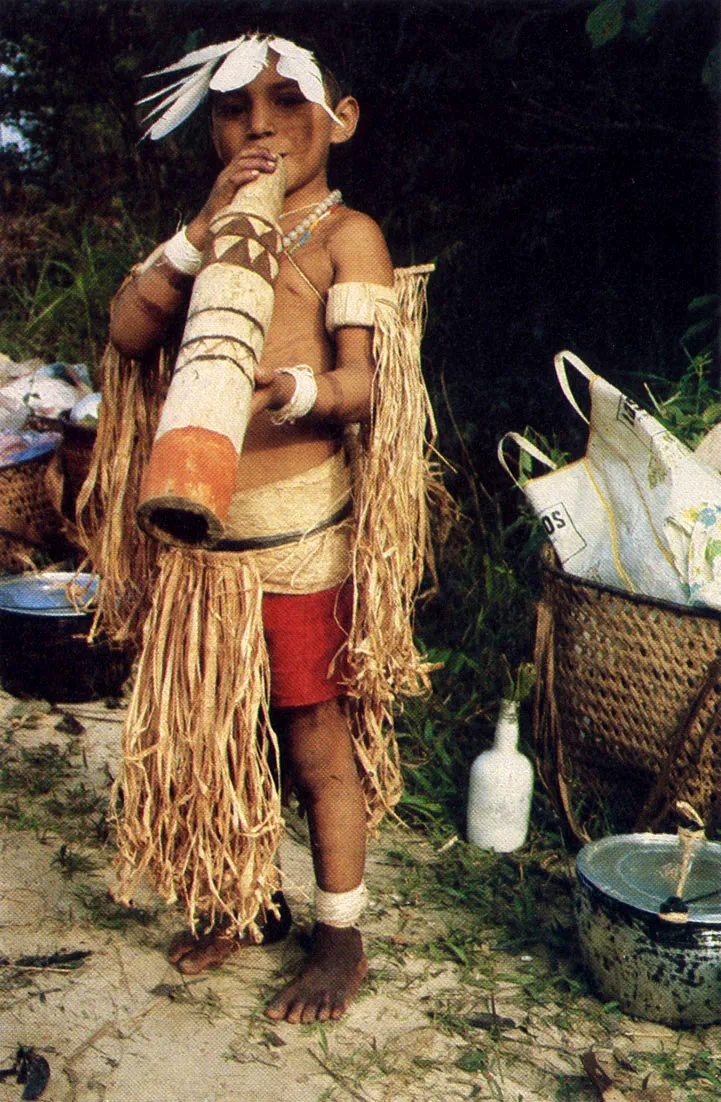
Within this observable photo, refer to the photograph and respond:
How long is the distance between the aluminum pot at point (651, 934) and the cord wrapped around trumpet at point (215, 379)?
3.26 feet

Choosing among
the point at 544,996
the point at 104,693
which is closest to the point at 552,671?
the point at 544,996

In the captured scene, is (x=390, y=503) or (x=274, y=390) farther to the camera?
(x=390, y=503)

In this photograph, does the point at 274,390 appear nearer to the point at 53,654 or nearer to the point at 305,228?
the point at 305,228

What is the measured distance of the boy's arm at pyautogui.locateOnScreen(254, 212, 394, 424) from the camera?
74.6 inches

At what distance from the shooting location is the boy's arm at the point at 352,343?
1896 mm

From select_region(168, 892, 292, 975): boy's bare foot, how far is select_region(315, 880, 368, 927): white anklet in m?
0.08

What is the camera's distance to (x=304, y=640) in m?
2.10

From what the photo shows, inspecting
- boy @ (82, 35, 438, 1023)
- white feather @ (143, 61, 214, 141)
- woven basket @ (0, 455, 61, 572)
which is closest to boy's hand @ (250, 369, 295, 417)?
boy @ (82, 35, 438, 1023)

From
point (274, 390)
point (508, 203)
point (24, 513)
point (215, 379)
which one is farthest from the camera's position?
point (24, 513)

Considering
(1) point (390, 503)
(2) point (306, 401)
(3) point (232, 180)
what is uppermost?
(3) point (232, 180)

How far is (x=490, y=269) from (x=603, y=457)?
59.4 inches

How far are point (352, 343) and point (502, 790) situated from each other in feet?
3.84

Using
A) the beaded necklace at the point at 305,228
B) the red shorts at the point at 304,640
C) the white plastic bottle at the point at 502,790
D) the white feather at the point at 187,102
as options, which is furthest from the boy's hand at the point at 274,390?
the white plastic bottle at the point at 502,790

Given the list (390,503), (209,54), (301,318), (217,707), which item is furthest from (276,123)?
(217,707)
